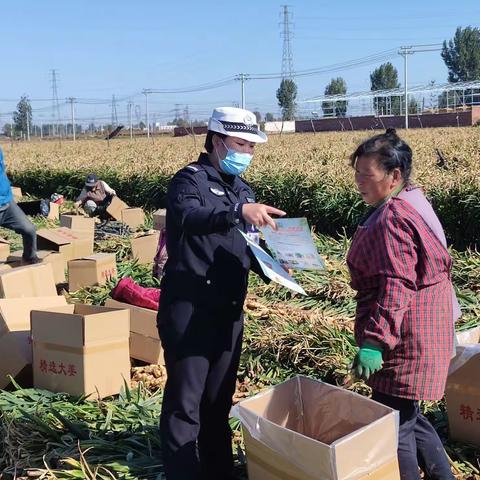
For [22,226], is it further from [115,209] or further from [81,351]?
[115,209]

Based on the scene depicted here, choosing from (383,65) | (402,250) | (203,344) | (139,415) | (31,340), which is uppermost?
(383,65)

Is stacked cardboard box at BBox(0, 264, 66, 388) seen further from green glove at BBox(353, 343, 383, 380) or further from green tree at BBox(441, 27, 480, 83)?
green tree at BBox(441, 27, 480, 83)

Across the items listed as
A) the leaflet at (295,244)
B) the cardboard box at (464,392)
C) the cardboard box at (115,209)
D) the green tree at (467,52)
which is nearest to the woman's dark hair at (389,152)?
the leaflet at (295,244)

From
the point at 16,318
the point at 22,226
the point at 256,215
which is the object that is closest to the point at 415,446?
the point at 256,215

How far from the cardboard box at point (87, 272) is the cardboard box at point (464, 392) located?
4044mm

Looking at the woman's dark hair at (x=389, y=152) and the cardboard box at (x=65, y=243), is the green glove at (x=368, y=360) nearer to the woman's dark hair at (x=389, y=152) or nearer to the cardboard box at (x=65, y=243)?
the woman's dark hair at (x=389, y=152)

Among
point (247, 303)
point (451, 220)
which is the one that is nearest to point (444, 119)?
point (451, 220)

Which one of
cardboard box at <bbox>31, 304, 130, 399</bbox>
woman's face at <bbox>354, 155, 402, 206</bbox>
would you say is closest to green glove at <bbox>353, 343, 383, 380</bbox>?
woman's face at <bbox>354, 155, 402, 206</bbox>

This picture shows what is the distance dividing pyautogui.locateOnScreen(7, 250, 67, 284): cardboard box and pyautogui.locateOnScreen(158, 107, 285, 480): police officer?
4.43m

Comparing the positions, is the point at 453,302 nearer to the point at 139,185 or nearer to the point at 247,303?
the point at 247,303

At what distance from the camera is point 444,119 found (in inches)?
1933

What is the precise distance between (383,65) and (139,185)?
92.8 meters

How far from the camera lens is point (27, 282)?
531 cm

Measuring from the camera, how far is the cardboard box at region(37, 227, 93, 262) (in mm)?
7348
